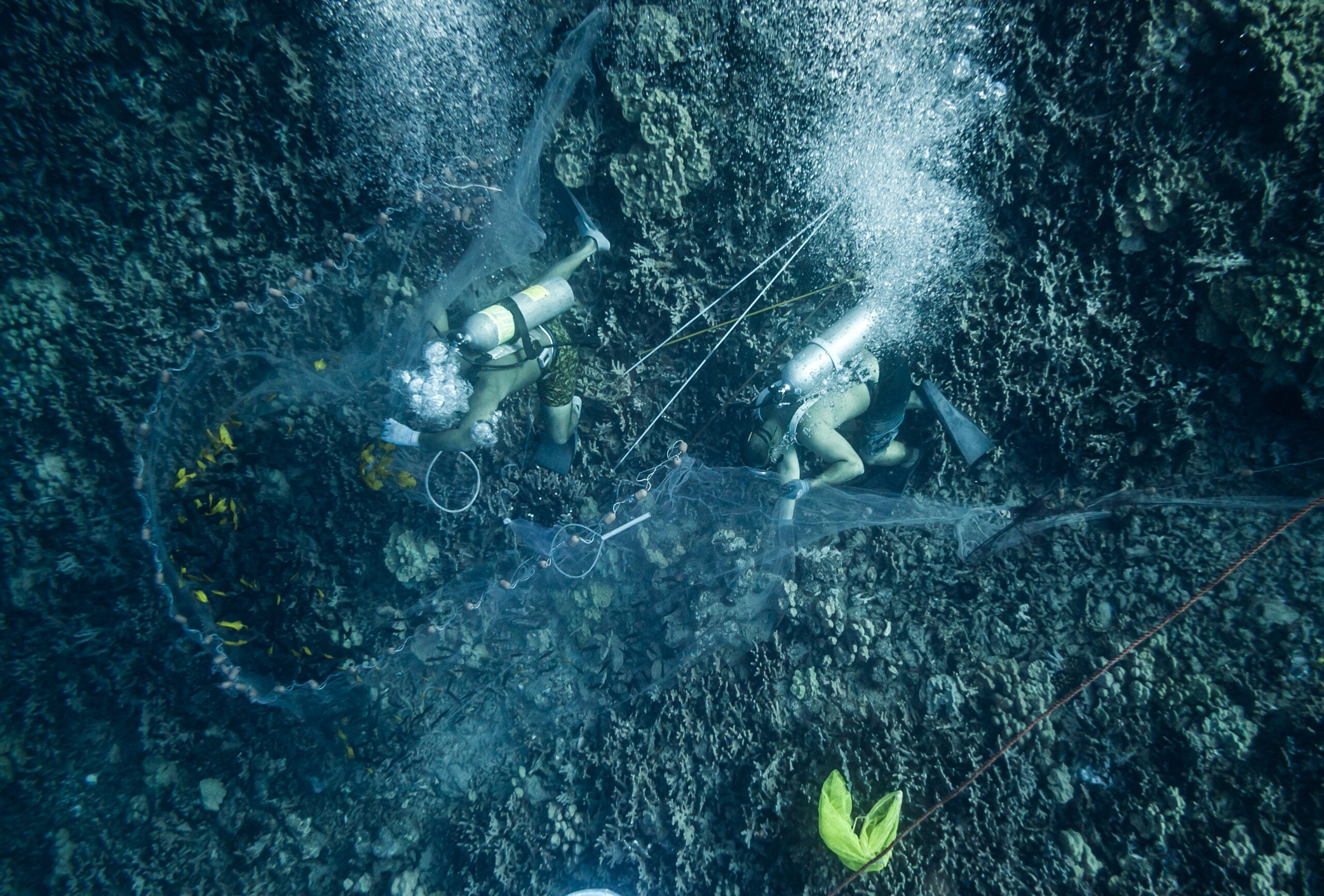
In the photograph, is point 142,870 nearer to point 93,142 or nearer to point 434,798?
point 434,798

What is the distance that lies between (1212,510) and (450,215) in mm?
6844

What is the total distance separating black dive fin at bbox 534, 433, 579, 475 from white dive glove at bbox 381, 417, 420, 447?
3.74 ft

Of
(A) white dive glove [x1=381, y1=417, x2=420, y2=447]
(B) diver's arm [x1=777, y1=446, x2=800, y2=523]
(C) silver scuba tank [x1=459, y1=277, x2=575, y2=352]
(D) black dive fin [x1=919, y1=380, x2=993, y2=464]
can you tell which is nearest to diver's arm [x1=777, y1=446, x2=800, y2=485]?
(B) diver's arm [x1=777, y1=446, x2=800, y2=523]

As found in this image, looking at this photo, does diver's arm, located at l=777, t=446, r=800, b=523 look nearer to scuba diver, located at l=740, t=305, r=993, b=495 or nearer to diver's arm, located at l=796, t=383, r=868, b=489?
scuba diver, located at l=740, t=305, r=993, b=495

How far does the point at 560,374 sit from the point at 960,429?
3553 millimetres

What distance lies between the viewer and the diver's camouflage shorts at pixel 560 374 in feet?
14.9

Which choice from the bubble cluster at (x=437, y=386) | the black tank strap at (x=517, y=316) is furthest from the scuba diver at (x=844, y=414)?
the bubble cluster at (x=437, y=386)

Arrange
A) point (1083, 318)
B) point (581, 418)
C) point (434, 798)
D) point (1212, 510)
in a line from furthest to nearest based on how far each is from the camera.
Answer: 1. point (581, 418)
2. point (434, 798)
3. point (1083, 318)
4. point (1212, 510)

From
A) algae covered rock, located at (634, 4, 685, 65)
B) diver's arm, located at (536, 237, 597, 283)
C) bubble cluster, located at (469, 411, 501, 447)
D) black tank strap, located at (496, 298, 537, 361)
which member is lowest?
bubble cluster, located at (469, 411, 501, 447)

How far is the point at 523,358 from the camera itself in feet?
14.0

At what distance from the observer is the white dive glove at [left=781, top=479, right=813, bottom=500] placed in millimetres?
4199

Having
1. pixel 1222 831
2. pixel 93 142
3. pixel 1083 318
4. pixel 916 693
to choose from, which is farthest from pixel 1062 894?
pixel 93 142

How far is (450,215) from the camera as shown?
4711 millimetres

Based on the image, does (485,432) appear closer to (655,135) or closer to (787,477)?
(787,477)
